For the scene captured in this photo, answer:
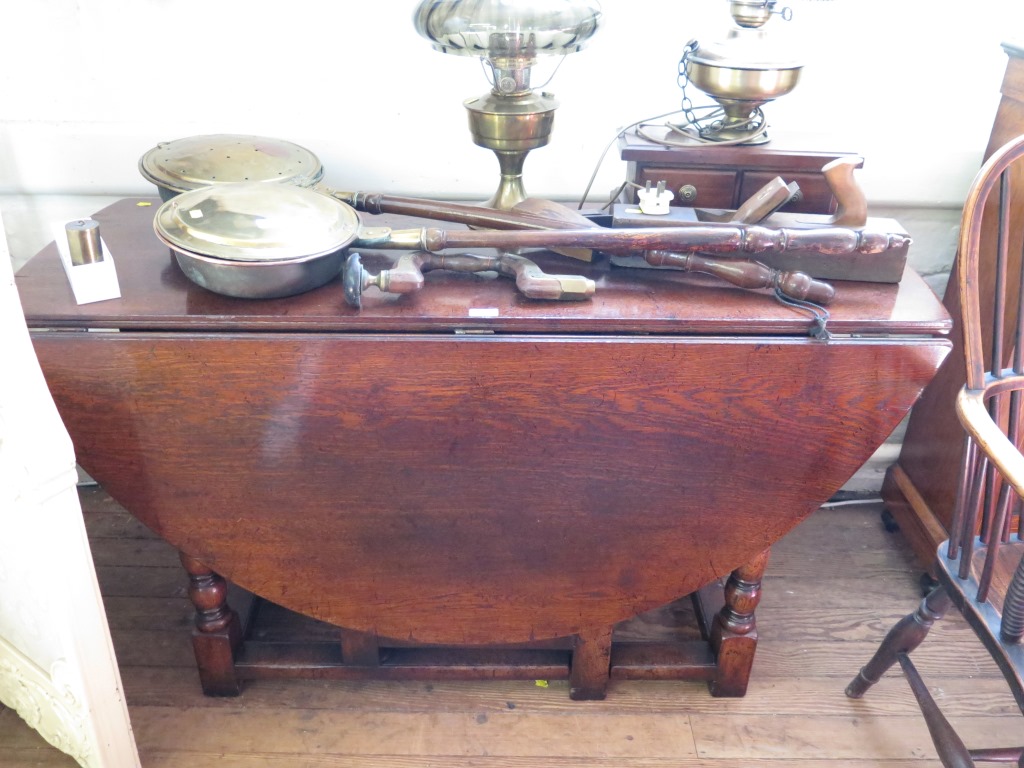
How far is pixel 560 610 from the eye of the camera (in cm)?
143

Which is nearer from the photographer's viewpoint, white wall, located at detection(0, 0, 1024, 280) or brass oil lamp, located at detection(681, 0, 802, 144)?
brass oil lamp, located at detection(681, 0, 802, 144)

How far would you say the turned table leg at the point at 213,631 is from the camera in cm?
145

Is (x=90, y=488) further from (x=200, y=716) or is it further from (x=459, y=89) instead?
(x=459, y=89)

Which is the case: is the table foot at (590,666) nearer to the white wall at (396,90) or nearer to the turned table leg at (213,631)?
the turned table leg at (213,631)

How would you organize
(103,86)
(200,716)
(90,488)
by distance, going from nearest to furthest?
(200,716) < (103,86) < (90,488)

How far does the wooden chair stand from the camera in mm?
1099

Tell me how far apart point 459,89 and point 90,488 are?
1329mm

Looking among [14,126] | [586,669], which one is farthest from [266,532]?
[14,126]

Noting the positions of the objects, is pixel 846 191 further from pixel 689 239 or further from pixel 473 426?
pixel 473 426

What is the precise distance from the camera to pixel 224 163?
1424mm

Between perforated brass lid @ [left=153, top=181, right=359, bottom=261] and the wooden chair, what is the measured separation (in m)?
0.89

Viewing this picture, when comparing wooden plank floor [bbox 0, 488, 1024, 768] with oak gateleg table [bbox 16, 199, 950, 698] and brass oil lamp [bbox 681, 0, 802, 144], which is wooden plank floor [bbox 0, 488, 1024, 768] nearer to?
oak gateleg table [bbox 16, 199, 950, 698]

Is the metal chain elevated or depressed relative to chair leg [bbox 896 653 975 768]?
elevated

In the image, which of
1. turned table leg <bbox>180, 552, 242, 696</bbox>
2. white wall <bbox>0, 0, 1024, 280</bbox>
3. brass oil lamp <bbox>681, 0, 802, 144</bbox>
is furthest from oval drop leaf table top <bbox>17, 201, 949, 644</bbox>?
white wall <bbox>0, 0, 1024, 280</bbox>
